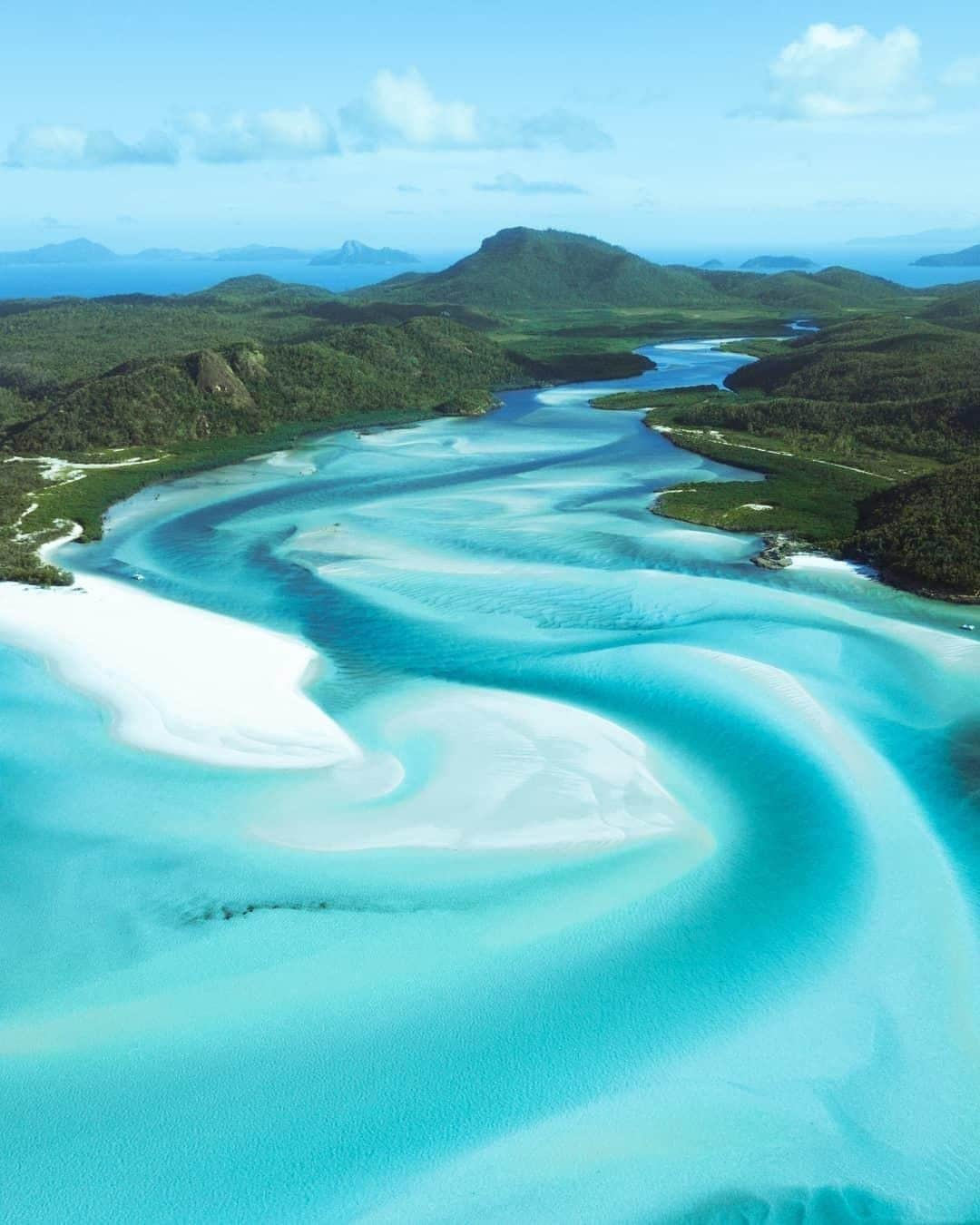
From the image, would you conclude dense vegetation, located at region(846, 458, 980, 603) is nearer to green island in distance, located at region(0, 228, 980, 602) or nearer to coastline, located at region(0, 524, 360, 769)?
green island in distance, located at region(0, 228, 980, 602)

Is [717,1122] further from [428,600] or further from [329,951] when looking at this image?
[428,600]

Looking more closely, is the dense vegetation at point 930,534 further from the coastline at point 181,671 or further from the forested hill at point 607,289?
the forested hill at point 607,289

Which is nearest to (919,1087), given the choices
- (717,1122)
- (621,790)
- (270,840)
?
(717,1122)

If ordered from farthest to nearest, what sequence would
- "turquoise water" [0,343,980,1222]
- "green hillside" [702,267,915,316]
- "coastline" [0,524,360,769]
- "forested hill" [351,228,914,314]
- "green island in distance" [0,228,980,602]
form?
"forested hill" [351,228,914,314] < "green hillside" [702,267,915,316] < "green island in distance" [0,228,980,602] < "coastline" [0,524,360,769] < "turquoise water" [0,343,980,1222]

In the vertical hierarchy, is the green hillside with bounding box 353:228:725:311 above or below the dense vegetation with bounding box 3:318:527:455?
above

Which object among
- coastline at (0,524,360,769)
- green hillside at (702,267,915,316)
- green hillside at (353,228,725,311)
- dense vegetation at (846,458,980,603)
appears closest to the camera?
coastline at (0,524,360,769)

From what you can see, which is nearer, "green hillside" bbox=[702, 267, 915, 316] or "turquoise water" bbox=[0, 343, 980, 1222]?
"turquoise water" bbox=[0, 343, 980, 1222]

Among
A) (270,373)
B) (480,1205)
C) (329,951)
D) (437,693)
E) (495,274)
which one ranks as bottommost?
(480,1205)

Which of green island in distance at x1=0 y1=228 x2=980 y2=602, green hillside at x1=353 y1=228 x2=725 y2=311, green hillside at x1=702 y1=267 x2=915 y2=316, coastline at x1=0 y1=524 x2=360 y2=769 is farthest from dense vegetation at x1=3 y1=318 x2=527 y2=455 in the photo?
green hillside at x1=702 y1=267 x2=915 y2=316
